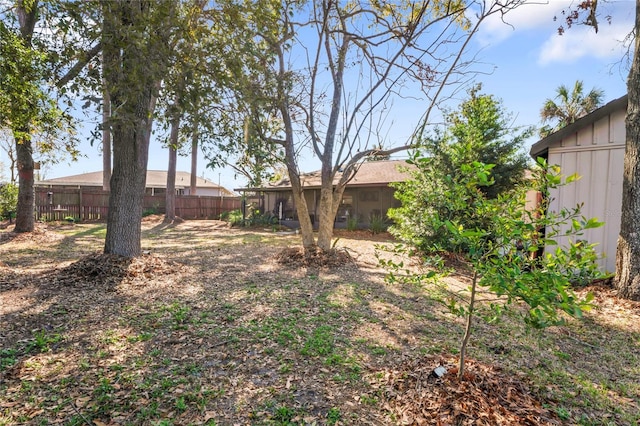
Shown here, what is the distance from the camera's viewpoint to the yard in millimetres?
2451

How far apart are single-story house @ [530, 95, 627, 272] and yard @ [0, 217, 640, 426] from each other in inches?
51.0

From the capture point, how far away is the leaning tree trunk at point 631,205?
5.20m

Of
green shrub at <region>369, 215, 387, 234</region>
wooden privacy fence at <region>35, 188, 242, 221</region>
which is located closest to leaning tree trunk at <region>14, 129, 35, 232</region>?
wooden privacy fence at <region>35, 188, 242, 221</region>

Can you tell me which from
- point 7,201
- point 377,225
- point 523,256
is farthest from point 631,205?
point 7,201

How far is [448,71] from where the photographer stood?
23.4 feet

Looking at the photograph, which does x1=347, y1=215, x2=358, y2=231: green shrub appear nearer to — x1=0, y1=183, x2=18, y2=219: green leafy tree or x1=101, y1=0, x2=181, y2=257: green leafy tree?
x1=101, y1=0, x2=181, y2=257: green leafy tree

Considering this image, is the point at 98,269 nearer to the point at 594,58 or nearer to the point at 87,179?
the point at 594,58

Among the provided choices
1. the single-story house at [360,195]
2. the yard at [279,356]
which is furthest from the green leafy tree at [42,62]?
the single-story house at [360,195]

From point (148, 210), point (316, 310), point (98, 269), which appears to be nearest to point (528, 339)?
point (316, 310)

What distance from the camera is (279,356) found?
3277 mm

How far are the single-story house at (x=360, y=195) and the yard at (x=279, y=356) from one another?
10.2m

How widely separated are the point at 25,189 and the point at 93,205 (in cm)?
910

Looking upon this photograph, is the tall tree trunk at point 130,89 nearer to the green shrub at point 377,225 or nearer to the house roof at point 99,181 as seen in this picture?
the green shrub at point 377,225

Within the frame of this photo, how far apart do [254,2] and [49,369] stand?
6.32m
